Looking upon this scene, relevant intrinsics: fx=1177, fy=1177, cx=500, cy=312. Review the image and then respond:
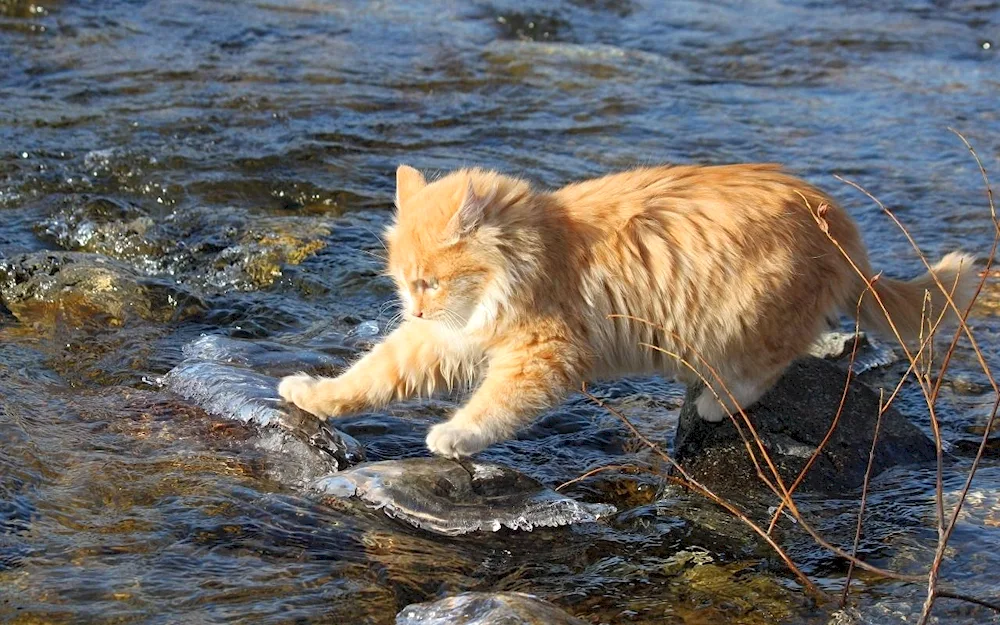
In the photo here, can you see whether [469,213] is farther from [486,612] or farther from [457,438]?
[486,612]

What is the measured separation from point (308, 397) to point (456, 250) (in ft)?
2.82

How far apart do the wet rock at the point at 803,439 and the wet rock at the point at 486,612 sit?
4.50ft

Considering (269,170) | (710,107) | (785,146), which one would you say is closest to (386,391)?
(269,170)

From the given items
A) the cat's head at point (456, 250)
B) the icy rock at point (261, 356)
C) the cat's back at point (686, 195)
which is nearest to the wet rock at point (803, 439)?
the cat's back at point (686, 195)

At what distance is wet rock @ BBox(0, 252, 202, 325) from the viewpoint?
5668 mm

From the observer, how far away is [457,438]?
14.2ft

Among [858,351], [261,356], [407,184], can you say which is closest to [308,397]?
[261,356]

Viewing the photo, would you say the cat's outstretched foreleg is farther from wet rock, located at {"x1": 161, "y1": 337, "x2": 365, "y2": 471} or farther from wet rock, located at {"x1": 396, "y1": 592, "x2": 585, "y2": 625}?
wet rock, located at {"x1": 396, "y1": 592, "x2": 585, "y2": 625}

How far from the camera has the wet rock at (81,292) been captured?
5668 mm

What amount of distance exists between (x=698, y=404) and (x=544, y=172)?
11.1 feet

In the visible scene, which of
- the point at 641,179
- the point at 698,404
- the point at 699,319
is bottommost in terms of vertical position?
the point at 698,404

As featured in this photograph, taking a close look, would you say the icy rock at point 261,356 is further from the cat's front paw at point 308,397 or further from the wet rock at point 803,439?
the wet rock at point 803,439

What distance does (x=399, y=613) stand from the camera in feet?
11.9

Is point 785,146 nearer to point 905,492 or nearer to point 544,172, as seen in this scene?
point 544,172
